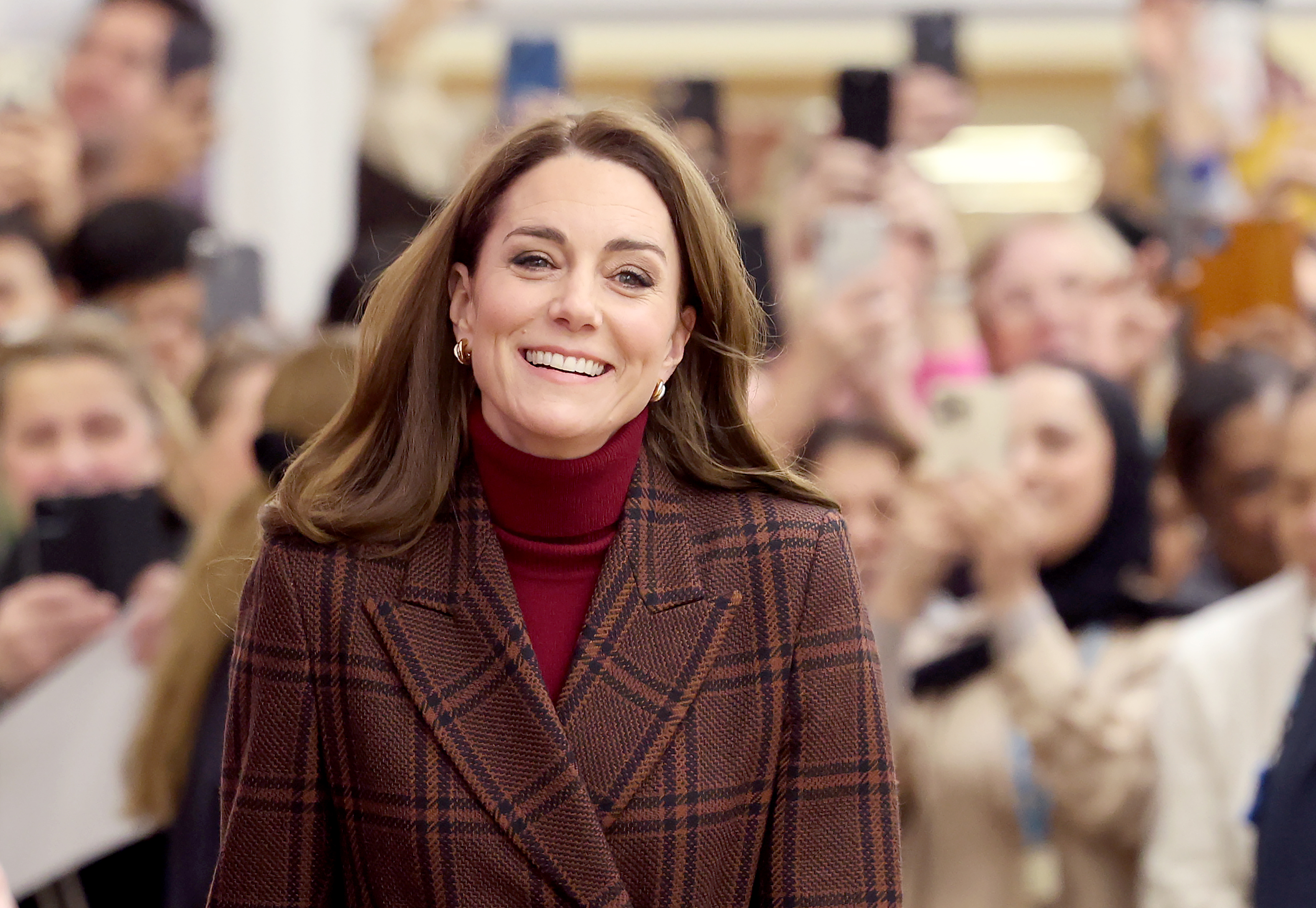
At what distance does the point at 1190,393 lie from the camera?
121 inches

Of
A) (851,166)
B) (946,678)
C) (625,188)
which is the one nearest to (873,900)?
(625,188)

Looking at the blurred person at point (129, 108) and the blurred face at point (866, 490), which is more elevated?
the blurred person at point (129, 108)

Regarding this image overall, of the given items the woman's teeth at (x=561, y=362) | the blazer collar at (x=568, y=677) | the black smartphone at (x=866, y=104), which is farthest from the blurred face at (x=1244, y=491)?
the woman's teeth at (x=561, y=362)

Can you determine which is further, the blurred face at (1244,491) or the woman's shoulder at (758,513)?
the blurred face at (1244,491)

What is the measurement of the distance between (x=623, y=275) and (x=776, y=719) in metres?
0.40

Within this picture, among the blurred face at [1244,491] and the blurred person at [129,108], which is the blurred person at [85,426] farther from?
the blurred face at [1244,491]

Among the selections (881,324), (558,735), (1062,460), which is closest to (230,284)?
(881,324)

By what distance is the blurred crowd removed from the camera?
2473 mm

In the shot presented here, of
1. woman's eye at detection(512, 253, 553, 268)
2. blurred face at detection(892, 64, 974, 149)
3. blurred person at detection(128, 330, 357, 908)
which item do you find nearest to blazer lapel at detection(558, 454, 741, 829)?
woman's eye at detection(512, 253, 553, 268)

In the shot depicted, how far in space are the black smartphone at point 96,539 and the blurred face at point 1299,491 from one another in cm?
196

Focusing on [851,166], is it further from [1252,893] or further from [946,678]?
[1252,893]

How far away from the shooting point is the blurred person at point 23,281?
3.56 meters

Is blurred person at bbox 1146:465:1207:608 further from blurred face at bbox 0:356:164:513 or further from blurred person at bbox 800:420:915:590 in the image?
blurred face at bbox 0:356:164:513

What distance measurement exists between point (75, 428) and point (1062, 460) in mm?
1809
